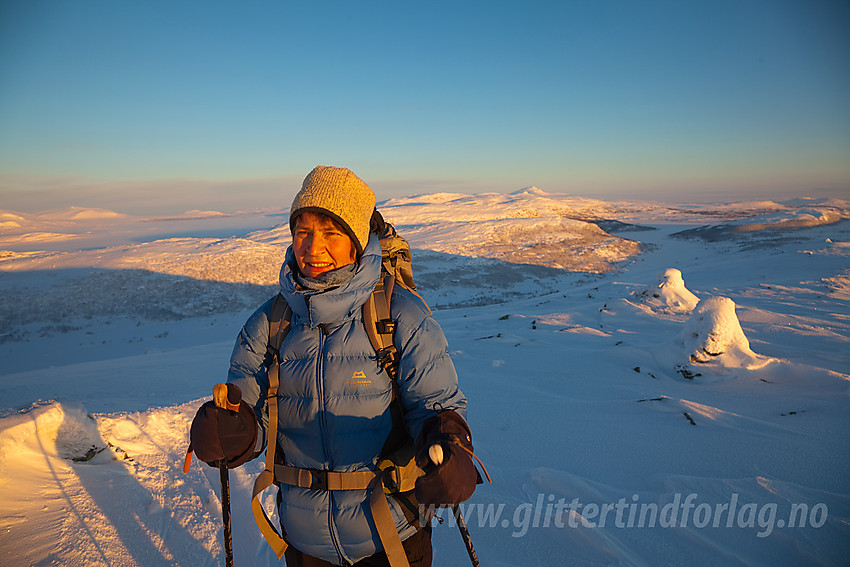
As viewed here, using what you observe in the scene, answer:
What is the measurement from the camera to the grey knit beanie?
1816 mm

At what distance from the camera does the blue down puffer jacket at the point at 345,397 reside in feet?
5.67

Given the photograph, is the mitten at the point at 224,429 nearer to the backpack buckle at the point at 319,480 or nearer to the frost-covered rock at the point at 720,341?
the backpack buckle at the point at 319,480

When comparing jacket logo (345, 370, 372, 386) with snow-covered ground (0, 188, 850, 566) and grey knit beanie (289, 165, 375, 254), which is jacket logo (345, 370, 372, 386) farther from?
snow-covered ground (0, 188, 850, 566)

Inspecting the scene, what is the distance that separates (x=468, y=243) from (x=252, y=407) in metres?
33.7

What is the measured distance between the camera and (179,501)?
3.41m

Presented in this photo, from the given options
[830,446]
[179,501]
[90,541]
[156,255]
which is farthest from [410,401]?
[156,255]

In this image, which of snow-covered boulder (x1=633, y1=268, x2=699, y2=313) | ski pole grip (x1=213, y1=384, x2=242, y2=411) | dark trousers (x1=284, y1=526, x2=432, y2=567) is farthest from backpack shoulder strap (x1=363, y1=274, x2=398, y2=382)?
snow-covered boulder (x1=633, y1=268, x2=699, y2=313)

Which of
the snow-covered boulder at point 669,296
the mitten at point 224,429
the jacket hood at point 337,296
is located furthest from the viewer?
the snow-covered boulder at point 669,296

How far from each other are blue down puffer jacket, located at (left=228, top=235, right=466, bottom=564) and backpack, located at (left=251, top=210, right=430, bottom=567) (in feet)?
0.13

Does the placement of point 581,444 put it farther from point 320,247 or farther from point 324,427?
point 320,247

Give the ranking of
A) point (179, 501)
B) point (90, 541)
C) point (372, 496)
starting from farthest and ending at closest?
point (179, 501)
point (90, 541)
point (372, 496)

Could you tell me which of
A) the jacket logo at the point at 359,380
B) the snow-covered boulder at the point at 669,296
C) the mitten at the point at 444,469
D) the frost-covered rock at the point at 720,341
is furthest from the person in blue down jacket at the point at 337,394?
the snow-covered boulder at the point at 669,296

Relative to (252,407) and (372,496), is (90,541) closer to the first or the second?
(252,407)

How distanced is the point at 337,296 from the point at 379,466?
2.60ft
